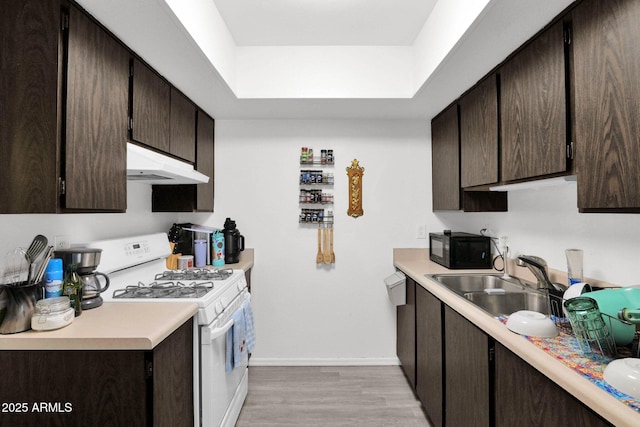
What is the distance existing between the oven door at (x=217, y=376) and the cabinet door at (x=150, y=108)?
Answer: 1031 millimetres

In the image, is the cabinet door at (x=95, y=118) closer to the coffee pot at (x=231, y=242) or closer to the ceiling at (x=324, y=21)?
the ceiling at (x=324, y=21)

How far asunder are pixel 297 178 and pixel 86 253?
1.66 meters

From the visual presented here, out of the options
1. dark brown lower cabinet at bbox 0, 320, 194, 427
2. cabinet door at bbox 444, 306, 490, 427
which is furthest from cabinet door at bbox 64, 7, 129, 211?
cabinet door at bbox 444, 306, 490, 427

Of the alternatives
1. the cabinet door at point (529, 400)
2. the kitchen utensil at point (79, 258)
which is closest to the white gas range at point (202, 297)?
the kitchen utensil at point (79, 258)

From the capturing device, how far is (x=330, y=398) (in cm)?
225

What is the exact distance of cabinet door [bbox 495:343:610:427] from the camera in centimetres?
83

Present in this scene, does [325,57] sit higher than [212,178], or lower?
higher

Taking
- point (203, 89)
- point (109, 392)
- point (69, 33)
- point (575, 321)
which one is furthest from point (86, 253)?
point (575, 321)

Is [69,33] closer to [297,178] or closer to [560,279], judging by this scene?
[297,178]

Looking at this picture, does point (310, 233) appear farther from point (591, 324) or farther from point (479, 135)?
point (591, 324)

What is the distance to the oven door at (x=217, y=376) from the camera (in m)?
1.52

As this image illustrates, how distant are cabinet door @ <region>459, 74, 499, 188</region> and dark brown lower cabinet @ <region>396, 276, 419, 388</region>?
33.6 inches

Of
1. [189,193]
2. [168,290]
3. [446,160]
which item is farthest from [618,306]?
[189,193]

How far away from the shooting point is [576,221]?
1.64 meters
